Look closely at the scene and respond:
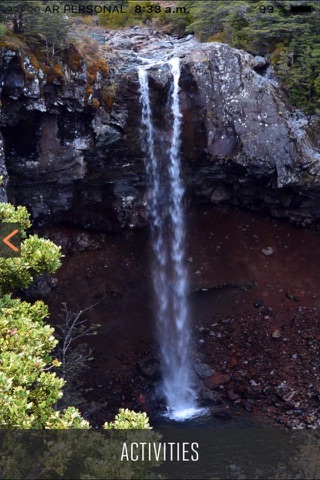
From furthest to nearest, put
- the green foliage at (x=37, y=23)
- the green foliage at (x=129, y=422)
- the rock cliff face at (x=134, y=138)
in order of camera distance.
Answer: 1. the rock cliff face at (x=134, y=138)
2. the green foliage at (x=37, y=23)
3. the green foliage at (x=129, y=422)

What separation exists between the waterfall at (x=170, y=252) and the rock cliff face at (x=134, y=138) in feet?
1.11

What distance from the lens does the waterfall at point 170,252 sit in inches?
681

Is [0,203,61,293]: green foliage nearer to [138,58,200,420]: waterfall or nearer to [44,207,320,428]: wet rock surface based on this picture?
[44,207,320,428]: wet rock surface

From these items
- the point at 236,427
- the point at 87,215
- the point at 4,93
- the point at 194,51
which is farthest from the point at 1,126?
the point at 236,427

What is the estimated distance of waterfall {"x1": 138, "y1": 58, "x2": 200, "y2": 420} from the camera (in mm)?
17297

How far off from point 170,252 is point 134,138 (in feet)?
17.3

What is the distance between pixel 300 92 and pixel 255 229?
6.13 metres

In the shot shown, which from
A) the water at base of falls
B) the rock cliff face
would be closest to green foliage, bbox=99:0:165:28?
the rock cliff face

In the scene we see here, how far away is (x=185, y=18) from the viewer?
79.7 feet

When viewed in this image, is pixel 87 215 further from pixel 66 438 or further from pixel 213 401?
pixel 66 438

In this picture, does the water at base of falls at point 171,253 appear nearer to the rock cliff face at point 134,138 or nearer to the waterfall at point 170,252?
the waterfall at point 170,252

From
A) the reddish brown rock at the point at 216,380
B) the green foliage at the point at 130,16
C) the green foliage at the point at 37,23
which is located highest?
the green foliage at the point at 130,16

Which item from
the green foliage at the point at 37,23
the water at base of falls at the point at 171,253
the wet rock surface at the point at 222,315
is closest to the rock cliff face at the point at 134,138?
the water at base of falls at the point at 171,253

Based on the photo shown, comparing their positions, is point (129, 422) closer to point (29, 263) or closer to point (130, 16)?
point (29, 263)
